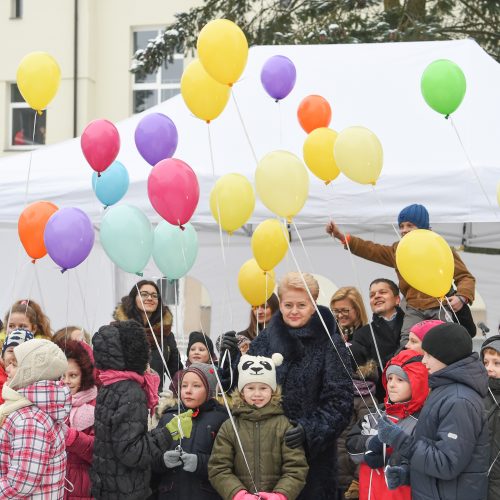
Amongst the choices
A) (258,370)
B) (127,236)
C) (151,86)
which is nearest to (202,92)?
(127,236)

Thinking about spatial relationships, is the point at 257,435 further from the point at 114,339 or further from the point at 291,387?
the point at 114,339

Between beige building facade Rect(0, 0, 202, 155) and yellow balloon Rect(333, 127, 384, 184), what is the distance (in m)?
13.0

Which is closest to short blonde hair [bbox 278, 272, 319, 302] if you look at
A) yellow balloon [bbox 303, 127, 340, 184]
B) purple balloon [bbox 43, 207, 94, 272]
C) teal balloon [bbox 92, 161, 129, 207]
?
purple balloon [bbox 43, 207, 94, 272]

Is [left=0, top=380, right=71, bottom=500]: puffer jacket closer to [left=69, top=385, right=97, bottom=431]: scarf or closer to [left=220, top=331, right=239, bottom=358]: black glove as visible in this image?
[left=69, top=385, right=97, bottom=431]: scarf

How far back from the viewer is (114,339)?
4.14 metres

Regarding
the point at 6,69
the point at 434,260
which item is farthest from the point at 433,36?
the point at 6,69

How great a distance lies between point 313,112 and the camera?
6.50 m

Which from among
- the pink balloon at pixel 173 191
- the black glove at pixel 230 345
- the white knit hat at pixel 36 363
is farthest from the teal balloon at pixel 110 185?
the white knit hat at pixel 36 363

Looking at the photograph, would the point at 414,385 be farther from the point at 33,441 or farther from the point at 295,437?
the point at 33,441

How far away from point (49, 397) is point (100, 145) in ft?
7.18

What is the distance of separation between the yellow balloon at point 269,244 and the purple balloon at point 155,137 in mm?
878

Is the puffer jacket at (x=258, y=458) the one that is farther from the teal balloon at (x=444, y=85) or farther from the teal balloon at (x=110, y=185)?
the teal balloon at (x=444, y=85)

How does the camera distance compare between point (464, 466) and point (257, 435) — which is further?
point (257, 435)

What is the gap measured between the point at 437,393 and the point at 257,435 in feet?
2.94
